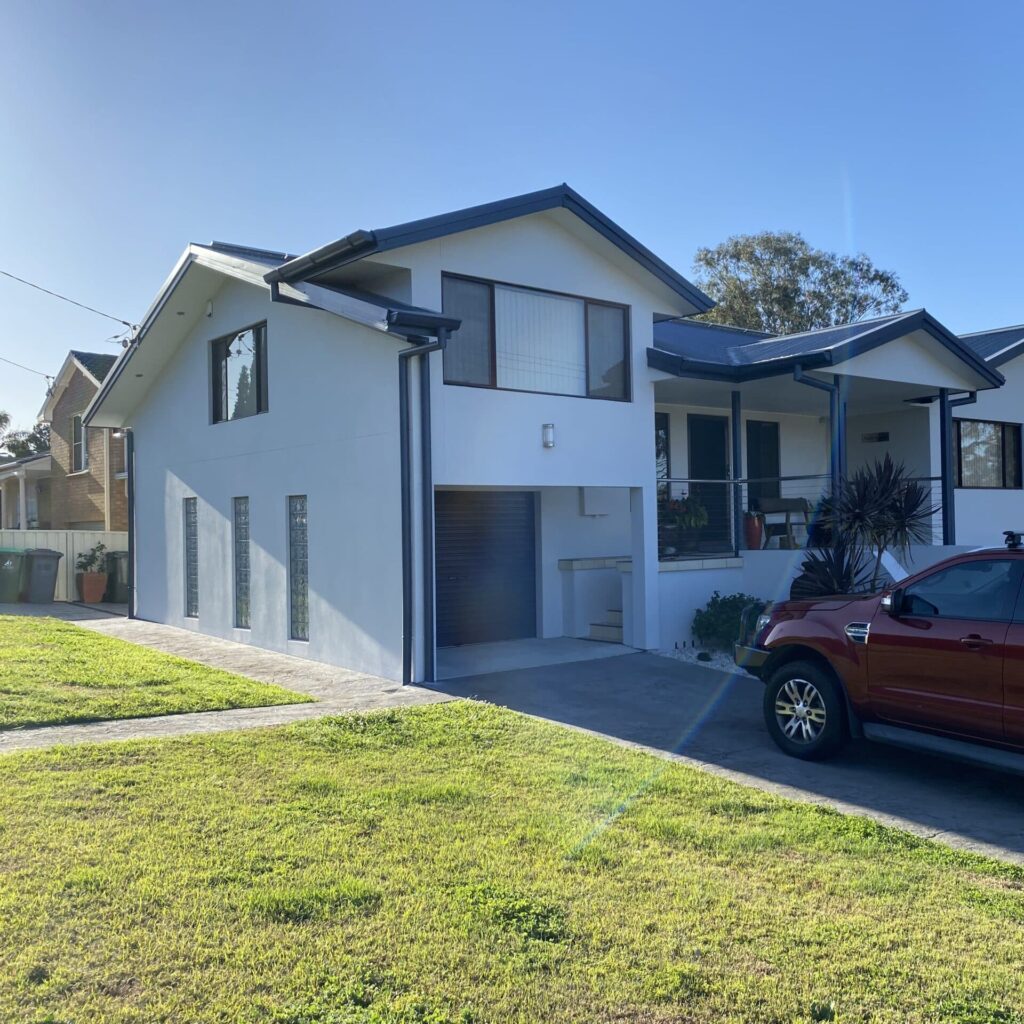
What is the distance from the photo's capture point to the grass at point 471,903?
3.63 m

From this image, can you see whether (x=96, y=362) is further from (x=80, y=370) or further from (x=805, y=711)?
(x=805, y=711)

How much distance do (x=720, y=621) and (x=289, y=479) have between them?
6.11 m

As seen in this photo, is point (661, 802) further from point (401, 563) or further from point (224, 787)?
point (401, 563)

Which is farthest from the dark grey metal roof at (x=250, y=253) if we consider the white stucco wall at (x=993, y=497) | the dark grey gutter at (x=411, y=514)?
the white stucco wall at (x=993, y=497)

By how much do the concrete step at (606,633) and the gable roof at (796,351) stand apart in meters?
3.72

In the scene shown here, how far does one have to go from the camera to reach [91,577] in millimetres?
22000

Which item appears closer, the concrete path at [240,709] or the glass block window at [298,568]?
the concrete path at [240,709]

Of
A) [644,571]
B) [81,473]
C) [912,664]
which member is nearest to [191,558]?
[644,571]

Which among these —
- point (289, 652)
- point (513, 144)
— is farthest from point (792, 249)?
point (289, 652)

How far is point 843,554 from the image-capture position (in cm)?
1209

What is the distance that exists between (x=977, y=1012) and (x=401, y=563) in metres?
7.98

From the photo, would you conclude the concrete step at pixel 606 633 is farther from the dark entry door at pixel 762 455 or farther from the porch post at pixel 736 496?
the dark entry door at pixel 762 455

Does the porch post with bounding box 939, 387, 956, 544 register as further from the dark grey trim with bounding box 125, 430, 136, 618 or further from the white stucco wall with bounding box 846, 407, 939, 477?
the dark grey trim with bounding box 125, 430, 136, 618

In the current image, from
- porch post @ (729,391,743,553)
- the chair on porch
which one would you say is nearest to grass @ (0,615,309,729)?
porch post @ (729,391,743,553)
